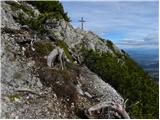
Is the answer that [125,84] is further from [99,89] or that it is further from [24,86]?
[24,86]

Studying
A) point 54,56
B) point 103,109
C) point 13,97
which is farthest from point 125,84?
point 13,97

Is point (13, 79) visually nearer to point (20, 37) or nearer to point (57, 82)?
point (57, 82)

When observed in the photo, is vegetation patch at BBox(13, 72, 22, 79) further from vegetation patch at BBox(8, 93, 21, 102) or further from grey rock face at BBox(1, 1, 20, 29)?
grey rock face at BBox(1, 1, 20, 29)

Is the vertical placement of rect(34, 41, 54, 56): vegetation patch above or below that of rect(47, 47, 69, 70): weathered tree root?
above

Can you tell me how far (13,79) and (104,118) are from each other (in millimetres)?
4028

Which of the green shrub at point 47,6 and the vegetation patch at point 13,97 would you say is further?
the green shrub at point 47,6

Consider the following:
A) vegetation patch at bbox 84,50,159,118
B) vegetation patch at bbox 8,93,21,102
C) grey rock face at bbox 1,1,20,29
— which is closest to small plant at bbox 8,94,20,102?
vegetation patch at bbox 8,93,21,102

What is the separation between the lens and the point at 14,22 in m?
27.6

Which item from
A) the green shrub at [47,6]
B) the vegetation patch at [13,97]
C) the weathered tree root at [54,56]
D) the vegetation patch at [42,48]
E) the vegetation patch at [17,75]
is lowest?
the vegetation patch at [13,97]

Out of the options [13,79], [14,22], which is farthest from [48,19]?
[13,79]

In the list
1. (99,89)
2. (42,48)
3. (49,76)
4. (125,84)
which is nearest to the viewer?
(49,76)

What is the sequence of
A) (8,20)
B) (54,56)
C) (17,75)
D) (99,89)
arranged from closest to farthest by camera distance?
(17,75)
(54,56)
(99,89)
(8,20)

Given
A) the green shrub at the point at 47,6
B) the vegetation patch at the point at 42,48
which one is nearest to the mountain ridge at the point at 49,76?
the vegetation patch at the point at 42,48

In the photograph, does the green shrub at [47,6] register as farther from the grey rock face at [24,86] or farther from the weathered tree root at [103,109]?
the weathered tree root at [103,109]
